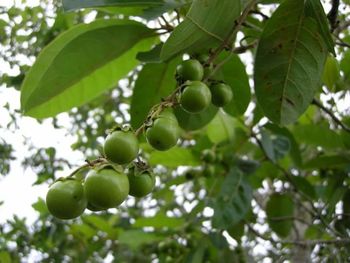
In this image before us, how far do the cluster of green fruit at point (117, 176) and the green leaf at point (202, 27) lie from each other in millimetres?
119

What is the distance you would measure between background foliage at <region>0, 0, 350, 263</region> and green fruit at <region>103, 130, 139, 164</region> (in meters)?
0.29

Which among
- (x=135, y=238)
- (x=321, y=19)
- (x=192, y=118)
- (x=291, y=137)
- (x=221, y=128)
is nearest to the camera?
(x=321, y=19)

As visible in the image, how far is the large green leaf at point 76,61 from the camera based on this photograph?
4.46 feet

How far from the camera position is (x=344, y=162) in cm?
215

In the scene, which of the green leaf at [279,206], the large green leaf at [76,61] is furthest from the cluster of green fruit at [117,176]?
the green leaf at [279,206]

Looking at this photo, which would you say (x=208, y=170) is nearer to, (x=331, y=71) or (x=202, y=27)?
(x=331, y=71)

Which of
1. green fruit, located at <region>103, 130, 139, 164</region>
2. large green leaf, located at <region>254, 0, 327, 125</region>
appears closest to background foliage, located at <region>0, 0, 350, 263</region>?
large green leaf, located at <region>254, 0, 327, 125</region>

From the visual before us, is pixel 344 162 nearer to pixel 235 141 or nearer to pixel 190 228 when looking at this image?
pixel 235 141

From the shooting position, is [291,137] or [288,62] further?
[291,137]

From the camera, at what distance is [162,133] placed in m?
0.98

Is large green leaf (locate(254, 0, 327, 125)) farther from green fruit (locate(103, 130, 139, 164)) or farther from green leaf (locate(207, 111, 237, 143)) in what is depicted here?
green leaf (locate(207, 111, 237, 143))

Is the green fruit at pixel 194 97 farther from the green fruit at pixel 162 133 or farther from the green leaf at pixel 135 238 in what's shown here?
the green leaf at pixel 135 238

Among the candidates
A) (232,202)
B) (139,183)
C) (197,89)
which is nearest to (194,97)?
(197,89)

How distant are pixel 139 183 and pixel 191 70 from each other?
0.31 m
